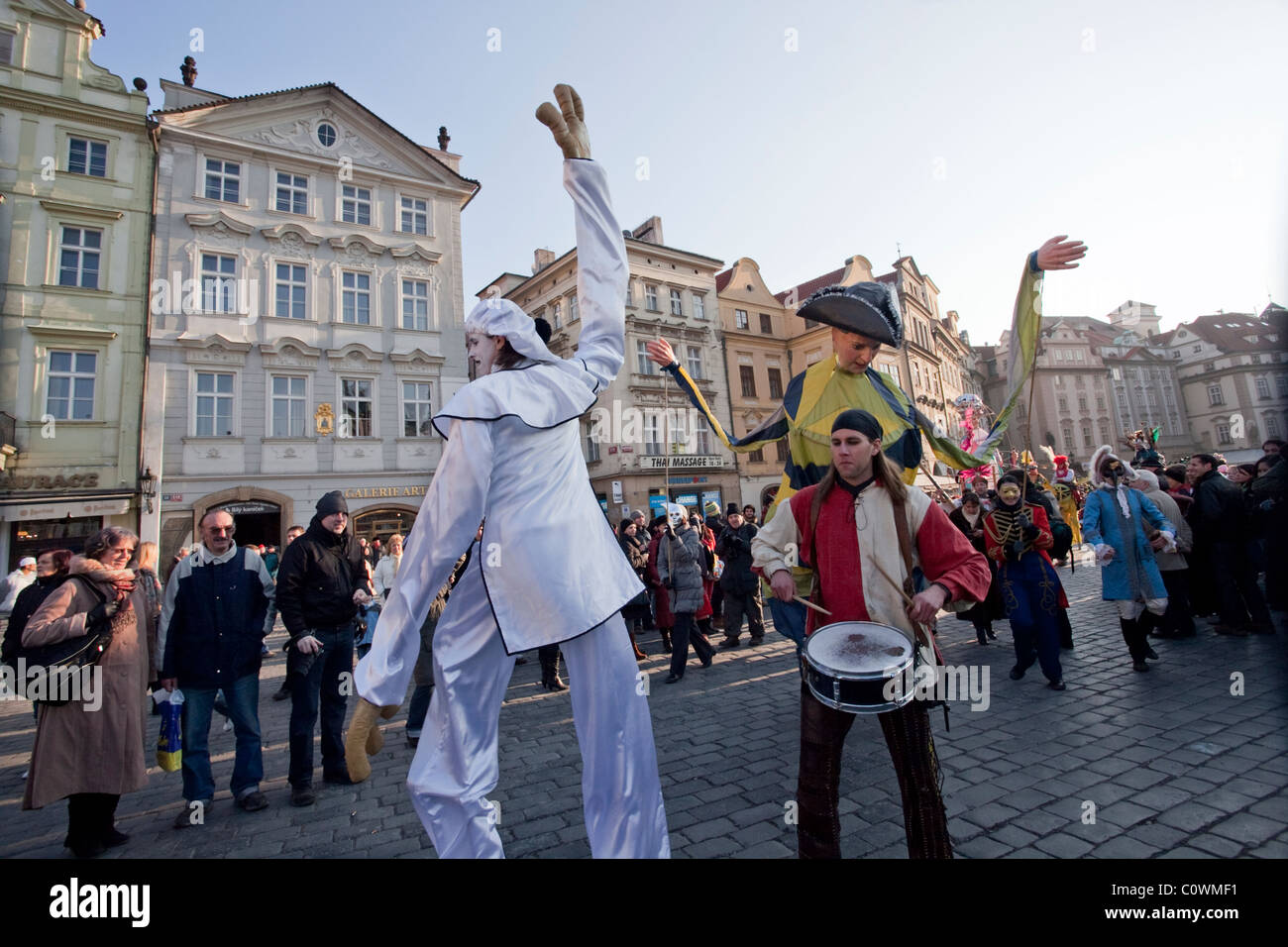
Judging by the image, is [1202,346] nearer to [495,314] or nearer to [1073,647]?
[1073,647]

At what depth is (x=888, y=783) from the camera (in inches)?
140

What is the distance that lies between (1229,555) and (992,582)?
276 cm

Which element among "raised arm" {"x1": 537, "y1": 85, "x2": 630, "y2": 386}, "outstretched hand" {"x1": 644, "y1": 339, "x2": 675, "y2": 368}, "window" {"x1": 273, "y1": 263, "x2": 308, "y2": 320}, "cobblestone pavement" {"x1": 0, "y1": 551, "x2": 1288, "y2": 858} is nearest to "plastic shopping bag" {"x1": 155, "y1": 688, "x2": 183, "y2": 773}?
"cobblestone pavement" {"x1": 0, "y1": 551, "x2": 1288, "y2": 858}

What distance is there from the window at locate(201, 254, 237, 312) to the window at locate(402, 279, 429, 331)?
488 centimetres

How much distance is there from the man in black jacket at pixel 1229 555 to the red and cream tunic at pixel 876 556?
6762mm

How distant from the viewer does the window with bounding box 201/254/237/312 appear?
727 inches

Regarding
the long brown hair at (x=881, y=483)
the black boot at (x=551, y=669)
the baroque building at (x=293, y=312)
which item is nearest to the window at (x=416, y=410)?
the baroque building at (x=293, y=312)

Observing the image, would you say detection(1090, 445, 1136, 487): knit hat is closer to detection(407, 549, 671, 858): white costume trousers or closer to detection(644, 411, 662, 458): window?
detection(407, 549, 671, 858): white costume trousers

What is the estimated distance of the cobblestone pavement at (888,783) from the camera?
9.27 feet

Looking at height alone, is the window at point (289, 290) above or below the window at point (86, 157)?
below

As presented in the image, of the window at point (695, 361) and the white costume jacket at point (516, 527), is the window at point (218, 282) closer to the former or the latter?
the window at point (695, 361)

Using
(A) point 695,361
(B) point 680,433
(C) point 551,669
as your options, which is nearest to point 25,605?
(C) point 551,669

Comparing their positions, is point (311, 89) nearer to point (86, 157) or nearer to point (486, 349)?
point (86, 157)
